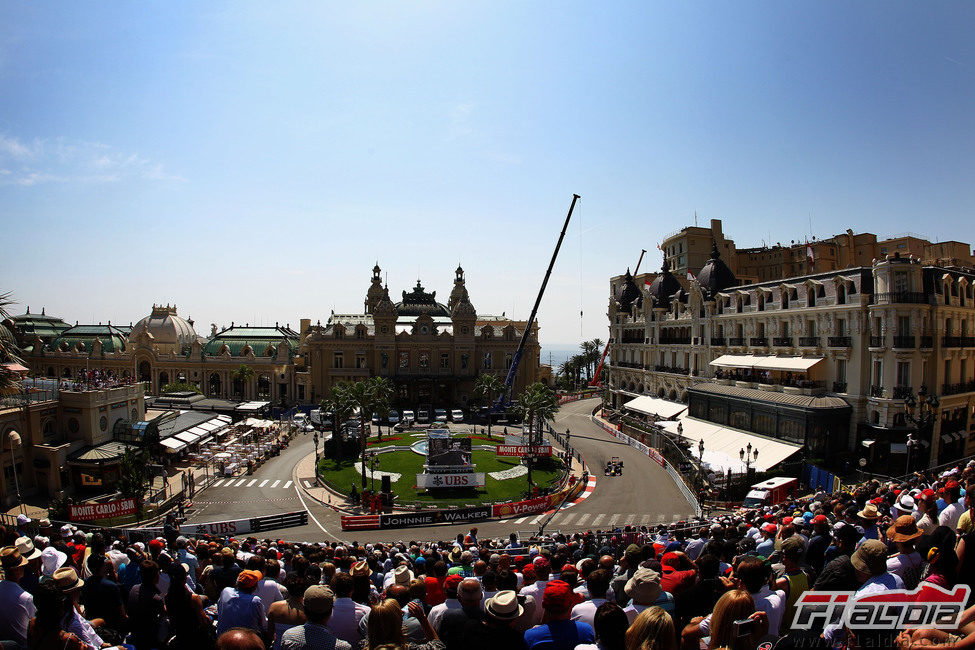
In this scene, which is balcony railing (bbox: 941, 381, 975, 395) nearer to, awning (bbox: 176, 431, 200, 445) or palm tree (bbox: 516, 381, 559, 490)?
palm tree (bbox: 516, 381, 559, 490)

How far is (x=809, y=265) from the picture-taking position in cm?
5872

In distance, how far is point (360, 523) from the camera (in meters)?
31.0

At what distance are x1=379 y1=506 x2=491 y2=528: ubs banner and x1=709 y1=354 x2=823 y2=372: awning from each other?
87.6 ft

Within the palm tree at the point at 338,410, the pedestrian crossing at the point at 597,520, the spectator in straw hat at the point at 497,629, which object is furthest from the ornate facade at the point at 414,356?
the spectator in straw hat at the point at 497,629

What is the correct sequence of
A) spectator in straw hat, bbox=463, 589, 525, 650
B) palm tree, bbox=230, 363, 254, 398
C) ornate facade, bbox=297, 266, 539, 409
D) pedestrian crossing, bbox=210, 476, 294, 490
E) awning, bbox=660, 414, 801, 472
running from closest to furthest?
spectator in straw hat, bbox=463, 589, 525, 650 < awning, bbox=660, 414, 801, 472 < pedestrian crossing, bbox=210, 476, 294, 490 < palm tree, bbox=230, 363, 254, 398 < ornate facade, bbox=297, 266, 539, 409

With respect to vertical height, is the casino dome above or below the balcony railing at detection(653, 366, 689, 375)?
above

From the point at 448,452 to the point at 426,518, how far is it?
26.1 feet

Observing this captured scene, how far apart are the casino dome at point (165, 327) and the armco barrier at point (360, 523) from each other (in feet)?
245

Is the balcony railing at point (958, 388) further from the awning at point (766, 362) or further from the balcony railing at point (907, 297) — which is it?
the awning at point (766, 362)

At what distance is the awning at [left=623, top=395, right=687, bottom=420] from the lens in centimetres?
5328

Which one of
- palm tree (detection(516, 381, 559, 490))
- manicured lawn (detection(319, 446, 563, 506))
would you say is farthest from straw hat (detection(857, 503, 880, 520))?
palm tree (detection(516, 381, 559, 490))

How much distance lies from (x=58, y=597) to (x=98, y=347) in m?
95.5

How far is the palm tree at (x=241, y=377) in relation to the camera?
7738 centimetres

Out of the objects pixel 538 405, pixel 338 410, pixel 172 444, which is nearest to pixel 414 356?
pixel 338 410
